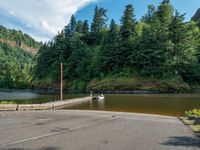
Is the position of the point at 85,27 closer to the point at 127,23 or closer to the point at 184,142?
the point at 127,23

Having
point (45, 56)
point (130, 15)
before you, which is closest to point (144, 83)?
point (130, 15)

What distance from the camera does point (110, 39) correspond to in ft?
279

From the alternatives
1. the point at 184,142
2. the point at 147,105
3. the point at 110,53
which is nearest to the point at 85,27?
the point at 110,53

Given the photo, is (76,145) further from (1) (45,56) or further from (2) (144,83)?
(1) (45,56)

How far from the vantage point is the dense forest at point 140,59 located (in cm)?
7419

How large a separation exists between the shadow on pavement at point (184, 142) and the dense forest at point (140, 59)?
199 feet

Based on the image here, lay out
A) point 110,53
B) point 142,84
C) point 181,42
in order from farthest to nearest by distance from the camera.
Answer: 1. point 110,53
2. point 181,42
3. point 142,84

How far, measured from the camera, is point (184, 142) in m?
11.4

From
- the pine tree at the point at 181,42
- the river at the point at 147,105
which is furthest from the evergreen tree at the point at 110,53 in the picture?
the river at the point at 147,105

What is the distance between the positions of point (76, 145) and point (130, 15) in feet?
271

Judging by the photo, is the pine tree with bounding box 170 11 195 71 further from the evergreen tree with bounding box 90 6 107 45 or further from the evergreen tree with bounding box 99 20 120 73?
the evergreen tree with bounding box 90 6 107 45

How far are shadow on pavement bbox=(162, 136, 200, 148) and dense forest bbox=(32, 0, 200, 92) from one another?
199ft

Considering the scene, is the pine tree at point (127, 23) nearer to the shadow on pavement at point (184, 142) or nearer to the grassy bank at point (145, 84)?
the grassy bank at point (145, 84)

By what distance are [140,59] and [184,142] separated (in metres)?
67.4
